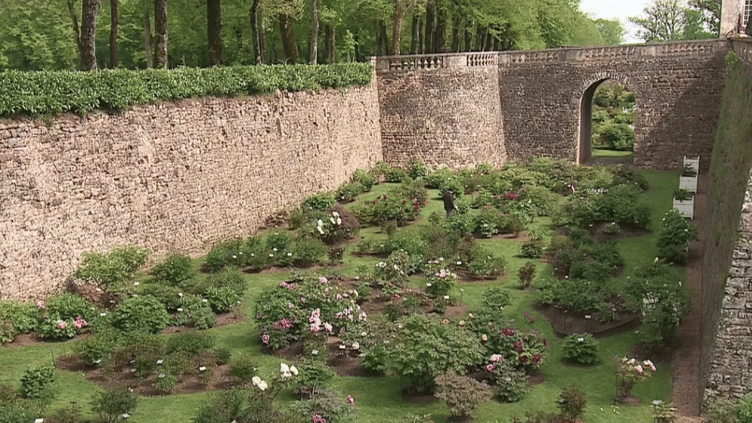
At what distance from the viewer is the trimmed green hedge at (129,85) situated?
18.7 meters

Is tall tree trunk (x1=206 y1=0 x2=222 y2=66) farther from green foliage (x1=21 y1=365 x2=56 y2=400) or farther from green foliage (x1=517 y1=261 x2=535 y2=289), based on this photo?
green foliage (x1=21 y1=365 x2=56 y2=400)

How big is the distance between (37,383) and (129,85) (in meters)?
9.48

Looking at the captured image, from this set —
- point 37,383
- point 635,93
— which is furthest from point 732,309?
point 635,93

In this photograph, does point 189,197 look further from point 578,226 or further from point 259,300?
point 578,226

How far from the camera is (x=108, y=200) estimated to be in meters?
21.4

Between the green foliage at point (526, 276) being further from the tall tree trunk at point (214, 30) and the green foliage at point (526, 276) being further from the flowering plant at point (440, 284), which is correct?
the tall tree trunk at point (214, 30)

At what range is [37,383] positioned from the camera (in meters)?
14.6

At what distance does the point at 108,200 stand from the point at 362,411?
993 cm

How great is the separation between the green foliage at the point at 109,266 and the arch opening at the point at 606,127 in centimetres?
2359

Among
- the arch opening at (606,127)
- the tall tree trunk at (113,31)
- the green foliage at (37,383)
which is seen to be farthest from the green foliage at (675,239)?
the tall tree trunk at (113,31)

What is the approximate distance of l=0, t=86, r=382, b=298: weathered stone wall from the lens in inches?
746

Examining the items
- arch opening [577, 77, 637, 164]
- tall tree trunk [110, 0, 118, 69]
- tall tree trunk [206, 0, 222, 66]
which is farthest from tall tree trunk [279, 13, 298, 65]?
arch opening [577, 77, 637, 164]

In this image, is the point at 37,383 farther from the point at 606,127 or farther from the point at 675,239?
the point at 606,127

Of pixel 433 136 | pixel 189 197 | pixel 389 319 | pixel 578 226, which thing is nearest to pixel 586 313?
pixel 389 319
